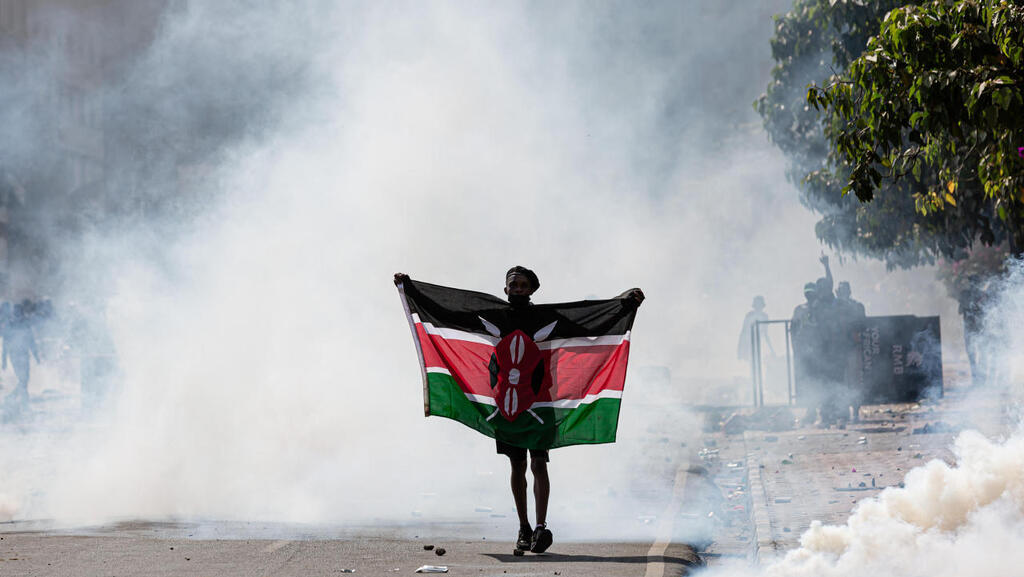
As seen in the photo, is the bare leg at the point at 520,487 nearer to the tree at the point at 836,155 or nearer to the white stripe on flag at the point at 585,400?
the white stripe on flag at the point at 585,400

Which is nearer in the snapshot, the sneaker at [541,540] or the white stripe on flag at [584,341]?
the sneaker at [541,540]

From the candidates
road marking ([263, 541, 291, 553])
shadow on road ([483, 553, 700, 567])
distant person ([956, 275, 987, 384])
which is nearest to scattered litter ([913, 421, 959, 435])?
distant person ([956, 275, 987, 384])

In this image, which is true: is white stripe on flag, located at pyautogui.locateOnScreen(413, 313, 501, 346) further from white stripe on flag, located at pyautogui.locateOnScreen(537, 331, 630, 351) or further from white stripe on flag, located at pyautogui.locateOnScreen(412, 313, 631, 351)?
white stripe on flag, located at pyautogui.locateOnScreen(537, 331, 630, 351)

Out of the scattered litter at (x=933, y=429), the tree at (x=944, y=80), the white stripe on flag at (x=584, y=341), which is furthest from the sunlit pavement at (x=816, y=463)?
the tree at (x=944, y=80)

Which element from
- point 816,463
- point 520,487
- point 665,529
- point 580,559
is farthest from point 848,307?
point 580,559

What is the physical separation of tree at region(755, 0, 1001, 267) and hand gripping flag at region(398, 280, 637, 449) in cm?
794

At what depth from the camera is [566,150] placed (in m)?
22.6

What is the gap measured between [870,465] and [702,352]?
29995 mm

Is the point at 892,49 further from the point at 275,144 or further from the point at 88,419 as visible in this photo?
the point at 88,419

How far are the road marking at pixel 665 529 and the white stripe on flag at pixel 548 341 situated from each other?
1.19 m

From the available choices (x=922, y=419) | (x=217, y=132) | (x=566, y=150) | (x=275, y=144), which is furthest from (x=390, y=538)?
(x=566, y=150)

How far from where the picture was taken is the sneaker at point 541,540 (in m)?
6.12

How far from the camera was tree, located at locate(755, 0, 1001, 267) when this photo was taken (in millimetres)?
13844

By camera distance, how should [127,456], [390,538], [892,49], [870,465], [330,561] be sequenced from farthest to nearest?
[870,465] → [127,456] → [390,538] → [330,561] → [892,49]
